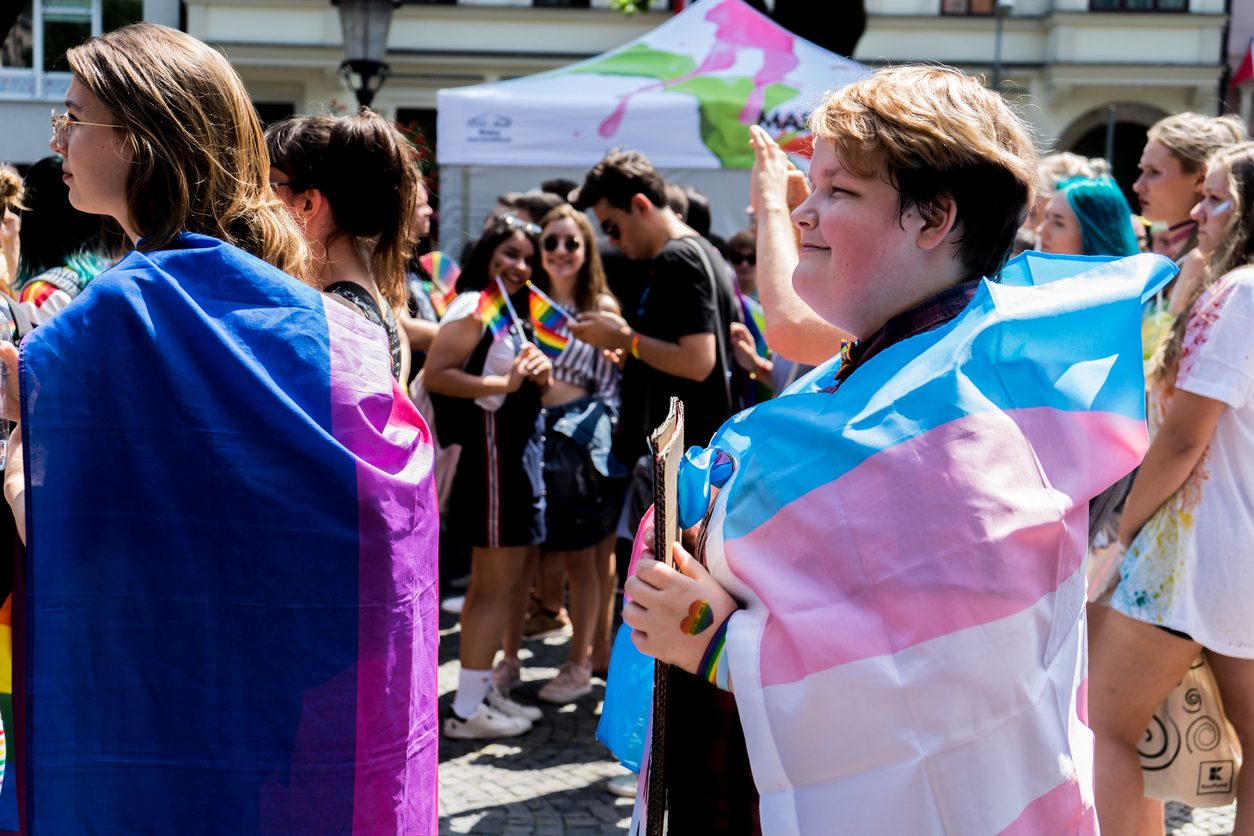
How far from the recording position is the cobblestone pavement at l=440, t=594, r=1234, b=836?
4035 millimetres

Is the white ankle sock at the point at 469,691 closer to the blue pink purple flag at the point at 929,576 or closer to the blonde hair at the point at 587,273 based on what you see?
the blonde hair at the point at 587,273

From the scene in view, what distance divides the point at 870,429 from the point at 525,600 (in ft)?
12.8

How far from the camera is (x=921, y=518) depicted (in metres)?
1.51

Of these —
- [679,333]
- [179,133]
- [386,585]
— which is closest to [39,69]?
[679,333]

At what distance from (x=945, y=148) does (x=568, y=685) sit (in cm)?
395

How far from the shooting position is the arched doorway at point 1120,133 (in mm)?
21250

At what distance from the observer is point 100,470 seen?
6.09ft

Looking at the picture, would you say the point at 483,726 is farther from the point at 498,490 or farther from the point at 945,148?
the point at 945,148

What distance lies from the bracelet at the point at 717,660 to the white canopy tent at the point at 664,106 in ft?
23.8

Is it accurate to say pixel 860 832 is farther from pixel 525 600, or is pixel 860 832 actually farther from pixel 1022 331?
pixel 525 600

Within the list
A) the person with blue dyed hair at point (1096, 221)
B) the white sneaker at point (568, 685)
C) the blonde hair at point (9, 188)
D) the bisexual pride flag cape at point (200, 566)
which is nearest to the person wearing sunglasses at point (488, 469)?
the white sneaker at point (568, 685)

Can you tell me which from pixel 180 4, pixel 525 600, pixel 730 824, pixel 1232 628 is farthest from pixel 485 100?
pixel 180 4

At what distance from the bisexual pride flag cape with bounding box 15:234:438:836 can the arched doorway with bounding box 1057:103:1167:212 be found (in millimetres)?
20984

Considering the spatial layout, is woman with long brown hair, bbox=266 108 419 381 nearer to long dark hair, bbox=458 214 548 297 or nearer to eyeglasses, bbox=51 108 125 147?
eyeglasses, bbox=51 108 125 147
